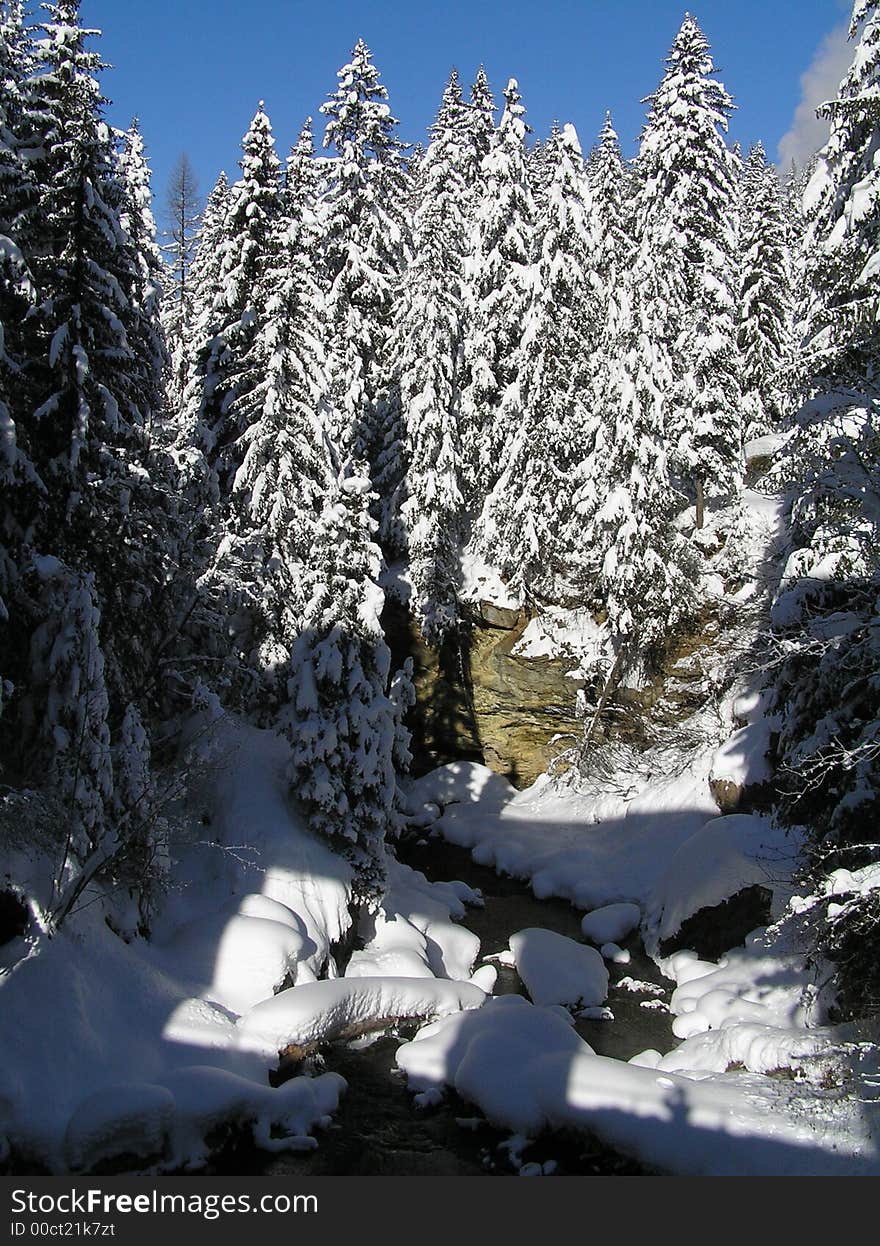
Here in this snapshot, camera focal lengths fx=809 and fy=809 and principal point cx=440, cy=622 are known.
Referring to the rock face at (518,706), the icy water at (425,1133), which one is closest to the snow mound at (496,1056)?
the icy water at (425,1133)

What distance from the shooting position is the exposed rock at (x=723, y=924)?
1656 cm

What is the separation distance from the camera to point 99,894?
41.3 feet

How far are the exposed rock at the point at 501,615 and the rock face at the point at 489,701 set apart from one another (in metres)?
0.03

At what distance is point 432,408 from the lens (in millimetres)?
26141

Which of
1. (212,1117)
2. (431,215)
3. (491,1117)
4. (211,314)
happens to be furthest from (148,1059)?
(431,215)

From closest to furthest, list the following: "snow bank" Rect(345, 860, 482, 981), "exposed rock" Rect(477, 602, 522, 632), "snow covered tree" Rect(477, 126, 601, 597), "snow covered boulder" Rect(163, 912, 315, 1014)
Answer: "snow covered boulder" Rect(163, 912, 315, 1014) < "snow bank" Rect(345, 860, 482, 981) < "snow covered tree" Rect(477, 126, 601, 597) < "exposed rock" Rect(477, 602, 522, 632)

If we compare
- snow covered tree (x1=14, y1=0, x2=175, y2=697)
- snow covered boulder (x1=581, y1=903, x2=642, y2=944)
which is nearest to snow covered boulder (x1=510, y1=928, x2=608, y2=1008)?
snow covered boulder (x1=581, y1=903, x2=642, y2=944)

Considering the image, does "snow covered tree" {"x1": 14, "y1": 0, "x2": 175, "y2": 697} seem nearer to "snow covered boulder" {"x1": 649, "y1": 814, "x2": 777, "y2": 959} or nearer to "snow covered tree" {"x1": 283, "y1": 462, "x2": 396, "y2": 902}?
"snow covered tree" {"x1": 283, "y1": 462, "x2": 396, "y2": 902}

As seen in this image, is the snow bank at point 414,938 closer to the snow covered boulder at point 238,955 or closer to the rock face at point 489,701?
the snow covered boulder at point 238,955

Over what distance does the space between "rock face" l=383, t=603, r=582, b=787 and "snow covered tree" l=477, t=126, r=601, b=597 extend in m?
2.97

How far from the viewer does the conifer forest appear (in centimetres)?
1081

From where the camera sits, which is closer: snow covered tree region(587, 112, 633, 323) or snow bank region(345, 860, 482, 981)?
snow bank region(345, 860, 482, 981)

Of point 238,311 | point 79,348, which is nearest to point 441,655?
point 238,311

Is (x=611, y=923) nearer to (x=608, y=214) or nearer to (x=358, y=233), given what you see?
(x=358, y=233)
